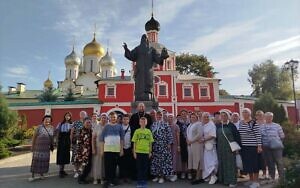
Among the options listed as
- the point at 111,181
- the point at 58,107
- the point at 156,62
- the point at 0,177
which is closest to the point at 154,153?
the point at 111,181

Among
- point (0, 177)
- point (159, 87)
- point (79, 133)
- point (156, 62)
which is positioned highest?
point (159, 87)

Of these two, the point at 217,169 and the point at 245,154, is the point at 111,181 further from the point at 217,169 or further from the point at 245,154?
the point at 245,154

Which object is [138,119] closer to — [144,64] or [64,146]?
[64,146]

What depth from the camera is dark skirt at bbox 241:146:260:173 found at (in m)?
6.43

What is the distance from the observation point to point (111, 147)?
21.1ft

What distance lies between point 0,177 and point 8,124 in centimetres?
789

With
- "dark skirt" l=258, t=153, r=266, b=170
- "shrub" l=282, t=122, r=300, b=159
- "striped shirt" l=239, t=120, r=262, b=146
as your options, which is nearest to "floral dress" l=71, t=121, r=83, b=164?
"striped shirt" l=239, t=120, r=262, b=146

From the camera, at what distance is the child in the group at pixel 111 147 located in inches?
253

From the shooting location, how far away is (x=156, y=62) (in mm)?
9570

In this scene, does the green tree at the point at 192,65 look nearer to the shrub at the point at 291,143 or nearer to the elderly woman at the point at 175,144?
the shrub at the point at 291,143

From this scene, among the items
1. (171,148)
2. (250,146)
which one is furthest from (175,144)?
(250,146)

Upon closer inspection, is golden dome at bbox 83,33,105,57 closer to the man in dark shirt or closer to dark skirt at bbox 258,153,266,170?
the man in dark shirt

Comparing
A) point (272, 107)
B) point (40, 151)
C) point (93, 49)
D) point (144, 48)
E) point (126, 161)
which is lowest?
point (126, 161)

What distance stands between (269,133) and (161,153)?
2713 mm
